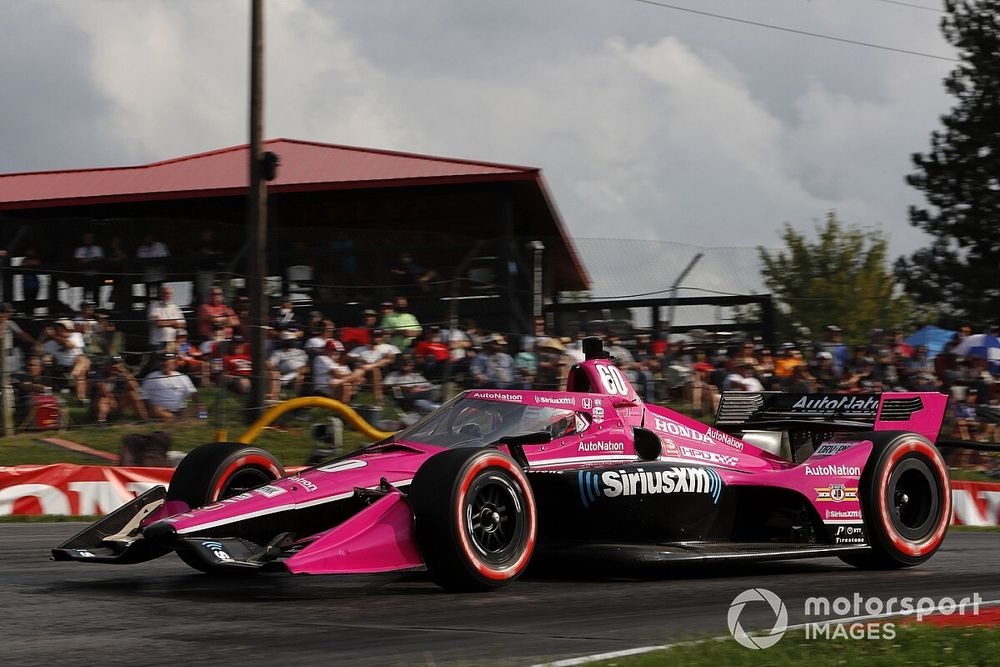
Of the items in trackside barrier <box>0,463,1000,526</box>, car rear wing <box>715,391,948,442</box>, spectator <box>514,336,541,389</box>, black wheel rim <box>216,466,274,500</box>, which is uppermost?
spectator <box>514,336,541,389</box>

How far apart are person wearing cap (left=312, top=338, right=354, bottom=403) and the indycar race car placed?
211 inches

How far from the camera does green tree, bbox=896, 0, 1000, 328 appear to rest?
115 feet

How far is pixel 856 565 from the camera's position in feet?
25.3

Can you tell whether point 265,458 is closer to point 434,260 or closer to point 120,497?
point 120,497

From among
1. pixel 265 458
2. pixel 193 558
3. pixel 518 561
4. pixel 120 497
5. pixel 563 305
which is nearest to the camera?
pixel 193 558

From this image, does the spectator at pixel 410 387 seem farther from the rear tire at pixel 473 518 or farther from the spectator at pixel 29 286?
the rear tire at pixel 473 518

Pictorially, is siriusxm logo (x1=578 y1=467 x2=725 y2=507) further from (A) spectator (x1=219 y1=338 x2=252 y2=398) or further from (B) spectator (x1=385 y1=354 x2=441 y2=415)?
(A) spectator (x1=219 y1=338 x2=252 y2=398)

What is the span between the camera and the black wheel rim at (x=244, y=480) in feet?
22.4

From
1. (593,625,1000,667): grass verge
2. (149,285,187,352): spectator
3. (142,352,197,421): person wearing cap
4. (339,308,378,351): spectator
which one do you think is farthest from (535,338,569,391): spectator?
(593,625,1000,667): grass verge

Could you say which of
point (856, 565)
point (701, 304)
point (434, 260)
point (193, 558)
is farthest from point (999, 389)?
point (193, 558)

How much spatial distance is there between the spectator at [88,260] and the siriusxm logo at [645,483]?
7555 millimetres

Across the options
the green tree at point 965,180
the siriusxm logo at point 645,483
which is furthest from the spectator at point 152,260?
the green tree at point 965,180

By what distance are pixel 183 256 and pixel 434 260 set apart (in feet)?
8.89

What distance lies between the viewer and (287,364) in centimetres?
1320
